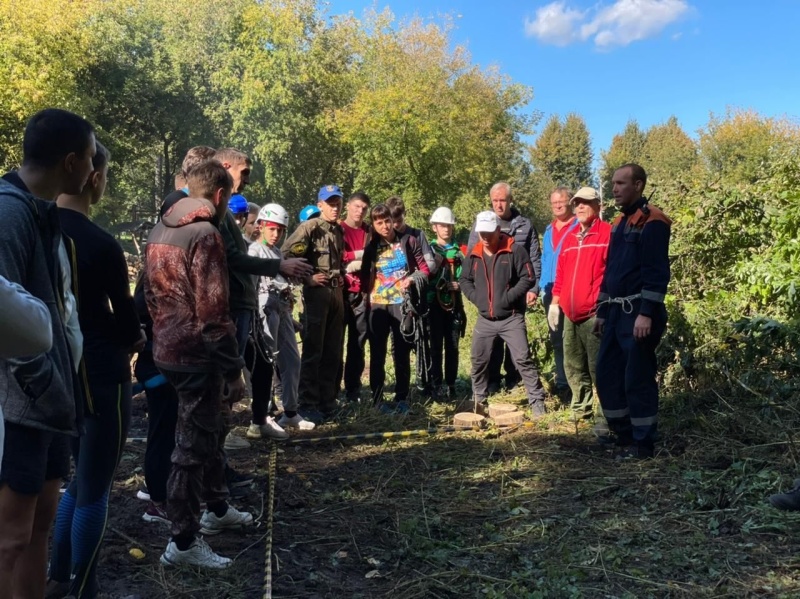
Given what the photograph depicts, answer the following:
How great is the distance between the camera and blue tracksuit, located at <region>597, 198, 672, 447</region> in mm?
4699

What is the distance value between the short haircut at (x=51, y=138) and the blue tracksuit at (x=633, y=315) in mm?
3804

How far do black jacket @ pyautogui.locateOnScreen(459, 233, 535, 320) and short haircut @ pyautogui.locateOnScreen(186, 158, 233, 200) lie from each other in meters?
3.41

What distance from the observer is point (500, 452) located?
521 cm

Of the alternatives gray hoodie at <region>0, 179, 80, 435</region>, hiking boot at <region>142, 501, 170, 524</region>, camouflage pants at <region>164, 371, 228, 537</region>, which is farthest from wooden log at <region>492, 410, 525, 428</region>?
Answer: gray hoodie at <region>0, 179, 80, 435</region>

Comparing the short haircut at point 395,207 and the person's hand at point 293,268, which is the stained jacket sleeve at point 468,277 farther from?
the person's hand at point 293,268

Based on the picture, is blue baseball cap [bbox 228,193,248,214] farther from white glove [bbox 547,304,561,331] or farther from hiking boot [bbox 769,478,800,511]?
hiking boot [bbox 769,478,800,511]

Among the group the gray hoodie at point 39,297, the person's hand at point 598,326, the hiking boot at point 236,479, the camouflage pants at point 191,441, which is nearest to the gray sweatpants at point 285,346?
the hiking boot at point 236,479

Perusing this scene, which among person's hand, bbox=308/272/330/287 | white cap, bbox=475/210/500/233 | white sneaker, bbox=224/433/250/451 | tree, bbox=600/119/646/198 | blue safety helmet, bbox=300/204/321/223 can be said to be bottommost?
white sneaker, bbox=224/433/250/451

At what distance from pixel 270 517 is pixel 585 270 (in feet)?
11.0

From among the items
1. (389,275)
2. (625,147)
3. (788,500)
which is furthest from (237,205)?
(625,147)

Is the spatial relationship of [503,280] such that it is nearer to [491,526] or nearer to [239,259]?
[491,526]

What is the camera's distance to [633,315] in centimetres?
483

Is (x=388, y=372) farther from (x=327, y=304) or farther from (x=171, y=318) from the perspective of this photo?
(x=171, y=318)

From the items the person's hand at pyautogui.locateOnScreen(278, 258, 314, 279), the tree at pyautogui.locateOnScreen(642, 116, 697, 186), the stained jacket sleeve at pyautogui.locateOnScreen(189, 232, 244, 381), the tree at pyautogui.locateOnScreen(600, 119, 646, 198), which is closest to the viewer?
the stained jacket sleeve at pyautogui.locateOnScreen(189, 232, 244, 381)
